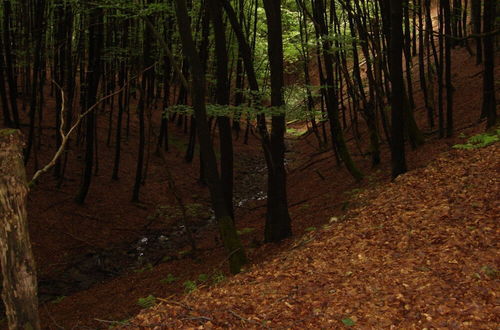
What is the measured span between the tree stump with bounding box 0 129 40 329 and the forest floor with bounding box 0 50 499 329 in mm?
1385

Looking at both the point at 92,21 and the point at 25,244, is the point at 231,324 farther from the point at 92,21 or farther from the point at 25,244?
the point at 92,21

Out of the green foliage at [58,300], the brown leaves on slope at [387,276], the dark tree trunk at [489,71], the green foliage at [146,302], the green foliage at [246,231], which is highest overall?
the dark tree trunk at [489,71]

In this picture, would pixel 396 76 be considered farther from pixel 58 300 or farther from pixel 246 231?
pixel 58 300

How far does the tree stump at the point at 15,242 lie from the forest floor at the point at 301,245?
4.54ft

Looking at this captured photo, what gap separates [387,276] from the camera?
→ 18.6 ft

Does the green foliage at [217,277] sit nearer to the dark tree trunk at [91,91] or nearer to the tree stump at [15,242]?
the tree stump at [15,242]

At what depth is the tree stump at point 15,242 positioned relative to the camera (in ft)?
12.2

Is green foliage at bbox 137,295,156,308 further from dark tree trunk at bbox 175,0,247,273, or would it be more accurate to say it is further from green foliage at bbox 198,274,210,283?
dark tree trunk at bbox 175,0,247,273

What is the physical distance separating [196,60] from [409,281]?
18.7 ft

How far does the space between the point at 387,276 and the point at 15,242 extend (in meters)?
4.47

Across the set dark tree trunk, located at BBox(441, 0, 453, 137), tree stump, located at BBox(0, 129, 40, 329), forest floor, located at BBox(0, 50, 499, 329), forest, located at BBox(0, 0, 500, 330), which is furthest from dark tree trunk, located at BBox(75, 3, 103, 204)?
dark tree trunk, located at BBox(441, 0, 453, 137)

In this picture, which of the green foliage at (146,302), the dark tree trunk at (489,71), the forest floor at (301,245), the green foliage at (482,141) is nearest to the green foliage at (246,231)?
the forest floor at (301,245)

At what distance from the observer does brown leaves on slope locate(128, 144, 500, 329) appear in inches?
188

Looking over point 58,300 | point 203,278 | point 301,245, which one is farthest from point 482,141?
point 58,300
